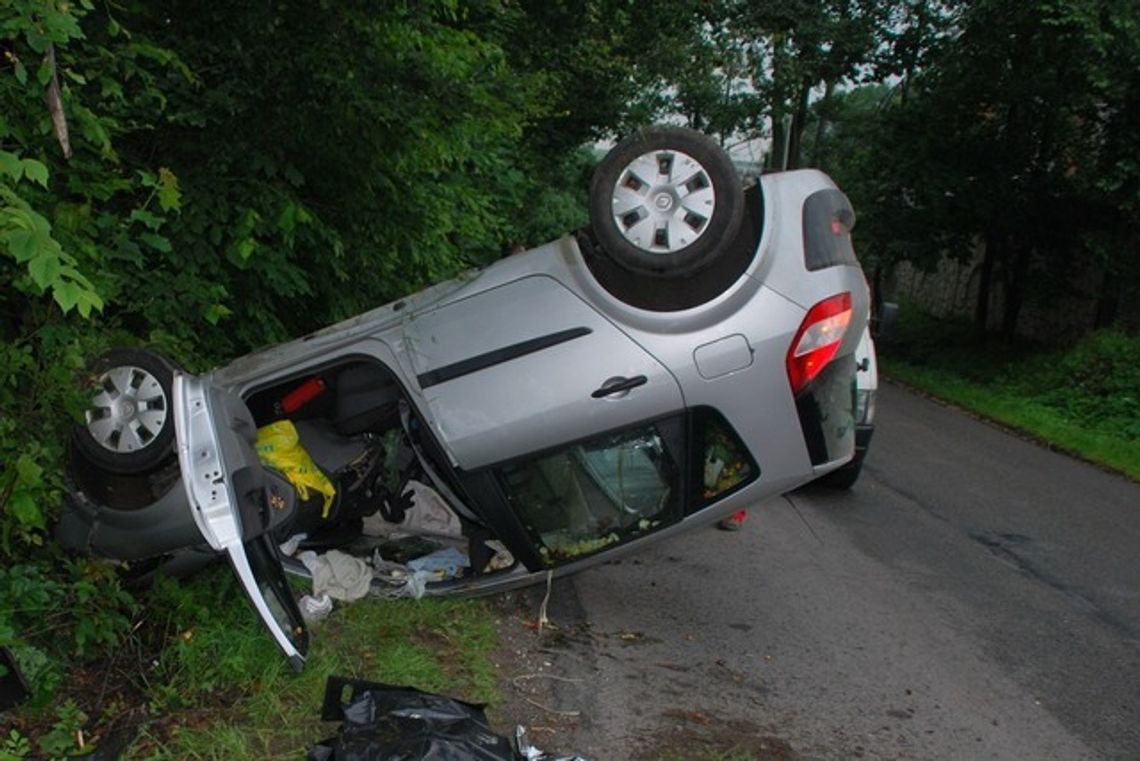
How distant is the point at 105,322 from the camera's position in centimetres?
533

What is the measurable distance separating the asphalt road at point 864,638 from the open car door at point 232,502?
1161 mm

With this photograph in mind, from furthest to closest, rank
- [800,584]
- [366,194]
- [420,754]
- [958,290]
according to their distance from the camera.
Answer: [958,290], [366,194], [800,584], [420,754]

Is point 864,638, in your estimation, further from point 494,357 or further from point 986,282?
point 986,282

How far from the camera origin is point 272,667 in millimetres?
4207

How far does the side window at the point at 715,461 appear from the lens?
4.65 metres

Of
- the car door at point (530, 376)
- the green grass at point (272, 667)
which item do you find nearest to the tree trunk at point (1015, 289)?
the car door at point (530, 376)

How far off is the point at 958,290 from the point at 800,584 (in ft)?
73.2

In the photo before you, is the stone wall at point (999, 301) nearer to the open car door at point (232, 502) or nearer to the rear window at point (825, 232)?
the rear window at point (825, 232)

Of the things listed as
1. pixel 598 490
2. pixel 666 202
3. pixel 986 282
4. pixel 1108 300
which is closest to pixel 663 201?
pixel 666 202

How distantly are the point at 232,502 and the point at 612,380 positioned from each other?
1.63 meters

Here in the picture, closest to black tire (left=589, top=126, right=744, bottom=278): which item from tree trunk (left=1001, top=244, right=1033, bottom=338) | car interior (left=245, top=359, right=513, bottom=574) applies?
car interior (left=245, top=359, right=513, bottom=574)

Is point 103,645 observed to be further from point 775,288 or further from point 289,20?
point 289,20

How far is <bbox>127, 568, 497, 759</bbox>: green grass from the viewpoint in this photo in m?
3.78

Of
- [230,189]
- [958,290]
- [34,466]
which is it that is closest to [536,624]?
[34,466]
